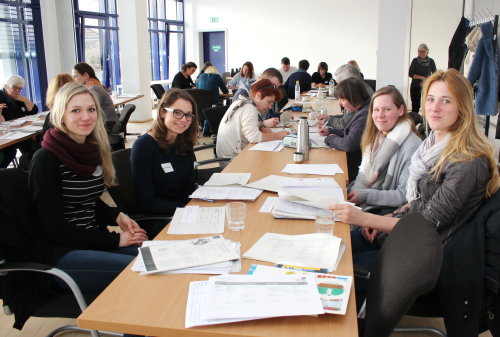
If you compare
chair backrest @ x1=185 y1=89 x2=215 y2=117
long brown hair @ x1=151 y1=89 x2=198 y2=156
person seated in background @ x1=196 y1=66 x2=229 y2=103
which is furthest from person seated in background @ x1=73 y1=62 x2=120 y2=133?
long brown hair @ x1=151 y1=89 x2=198 y2=156

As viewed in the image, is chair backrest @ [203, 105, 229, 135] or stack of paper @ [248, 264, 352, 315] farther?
chair backrest @ [203, 105, 229, 135]

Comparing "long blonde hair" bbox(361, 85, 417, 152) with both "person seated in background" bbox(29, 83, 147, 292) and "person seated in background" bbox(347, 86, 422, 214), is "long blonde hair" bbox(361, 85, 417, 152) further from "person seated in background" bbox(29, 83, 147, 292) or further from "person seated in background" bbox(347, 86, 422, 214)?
"person seated in background" bbox(29, 83, 147, 292)

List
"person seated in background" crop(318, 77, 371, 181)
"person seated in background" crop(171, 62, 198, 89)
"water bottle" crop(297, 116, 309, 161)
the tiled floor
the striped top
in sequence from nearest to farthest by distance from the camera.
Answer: the striped top → the tiled floor → "water bottle" crop(297, 116, 309, 161) → "person seated in background" crop(318, 77, 371, 181) → "person seated in background" crop(171, 62, 198, 89)

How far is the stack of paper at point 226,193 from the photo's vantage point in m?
2.20

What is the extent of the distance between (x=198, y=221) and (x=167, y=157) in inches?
31.0

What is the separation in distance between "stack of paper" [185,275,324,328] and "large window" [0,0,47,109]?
24.0 ft

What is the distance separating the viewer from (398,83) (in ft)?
21.4

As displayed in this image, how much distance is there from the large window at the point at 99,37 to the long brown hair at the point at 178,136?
22.6 feet

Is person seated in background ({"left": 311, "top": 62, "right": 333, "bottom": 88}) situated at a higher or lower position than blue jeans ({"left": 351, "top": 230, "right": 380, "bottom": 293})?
higher

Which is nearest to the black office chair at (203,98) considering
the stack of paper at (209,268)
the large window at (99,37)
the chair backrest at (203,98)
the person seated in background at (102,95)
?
the chair backrest at (203,98)

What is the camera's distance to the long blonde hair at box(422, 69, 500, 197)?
1.72 m

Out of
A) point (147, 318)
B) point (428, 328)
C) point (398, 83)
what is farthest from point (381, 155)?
point (398, 83)

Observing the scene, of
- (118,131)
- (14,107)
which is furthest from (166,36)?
(118,131)

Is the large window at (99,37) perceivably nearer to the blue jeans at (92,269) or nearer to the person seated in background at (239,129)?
the person seated in background at (239,129)
